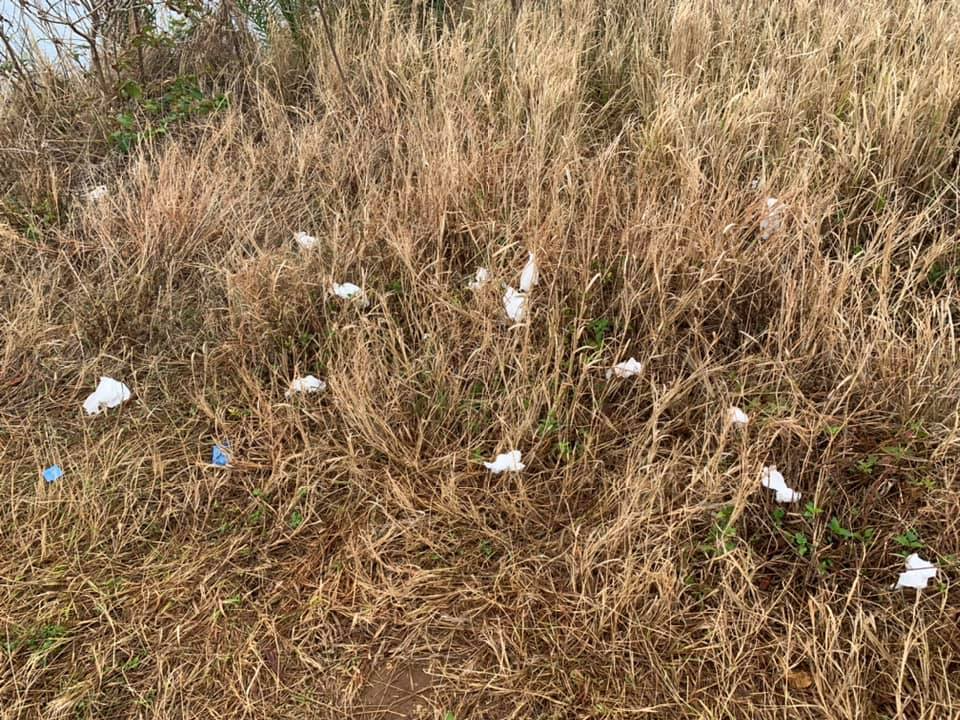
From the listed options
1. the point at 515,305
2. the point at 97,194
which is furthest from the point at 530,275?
the point at 97,194

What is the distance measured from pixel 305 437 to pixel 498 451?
48cm

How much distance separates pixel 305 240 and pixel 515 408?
929 millimetres

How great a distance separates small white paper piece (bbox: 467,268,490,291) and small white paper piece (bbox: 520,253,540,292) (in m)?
0.10

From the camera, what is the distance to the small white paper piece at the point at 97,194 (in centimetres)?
253

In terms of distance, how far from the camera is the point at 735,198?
201 centimetres

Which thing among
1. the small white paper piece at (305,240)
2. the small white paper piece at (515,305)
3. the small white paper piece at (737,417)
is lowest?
the small white paper piece at (737,417)

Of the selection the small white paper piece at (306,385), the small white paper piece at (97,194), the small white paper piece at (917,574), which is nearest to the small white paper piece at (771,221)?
the small white paper piece at (917,574)

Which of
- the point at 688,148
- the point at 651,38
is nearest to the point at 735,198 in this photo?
the point at 688,148

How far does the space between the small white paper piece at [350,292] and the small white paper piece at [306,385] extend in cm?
26

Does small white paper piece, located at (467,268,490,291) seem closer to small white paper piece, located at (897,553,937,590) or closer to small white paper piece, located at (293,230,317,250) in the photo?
small white paper piece, located at (293,230,317,250)

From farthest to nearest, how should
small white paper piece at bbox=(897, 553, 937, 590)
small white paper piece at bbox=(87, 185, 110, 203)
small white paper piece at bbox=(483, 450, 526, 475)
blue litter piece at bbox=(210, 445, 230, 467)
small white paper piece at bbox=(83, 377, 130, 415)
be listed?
small white paper piece at bbox=(87, 185, 110, 203) → small white paper piece at bbox=(83, 377, 130, 415) → blue litter piece at bbox=(210, 445, 230, 467) → small white paper piece at bbox=(483, 450, 526, 475) → small white paper piece at bbox=(897, 553, 937, 590)

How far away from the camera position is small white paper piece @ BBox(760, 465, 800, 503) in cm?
153

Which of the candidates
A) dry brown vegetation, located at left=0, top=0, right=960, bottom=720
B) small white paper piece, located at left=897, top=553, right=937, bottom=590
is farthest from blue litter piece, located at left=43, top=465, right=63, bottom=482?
small white paper piece, located at left=897, top=553, right=937, bottom=590

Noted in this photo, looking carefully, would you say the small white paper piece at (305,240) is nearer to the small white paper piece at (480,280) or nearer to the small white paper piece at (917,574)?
the small white paper piece at (480,280)
